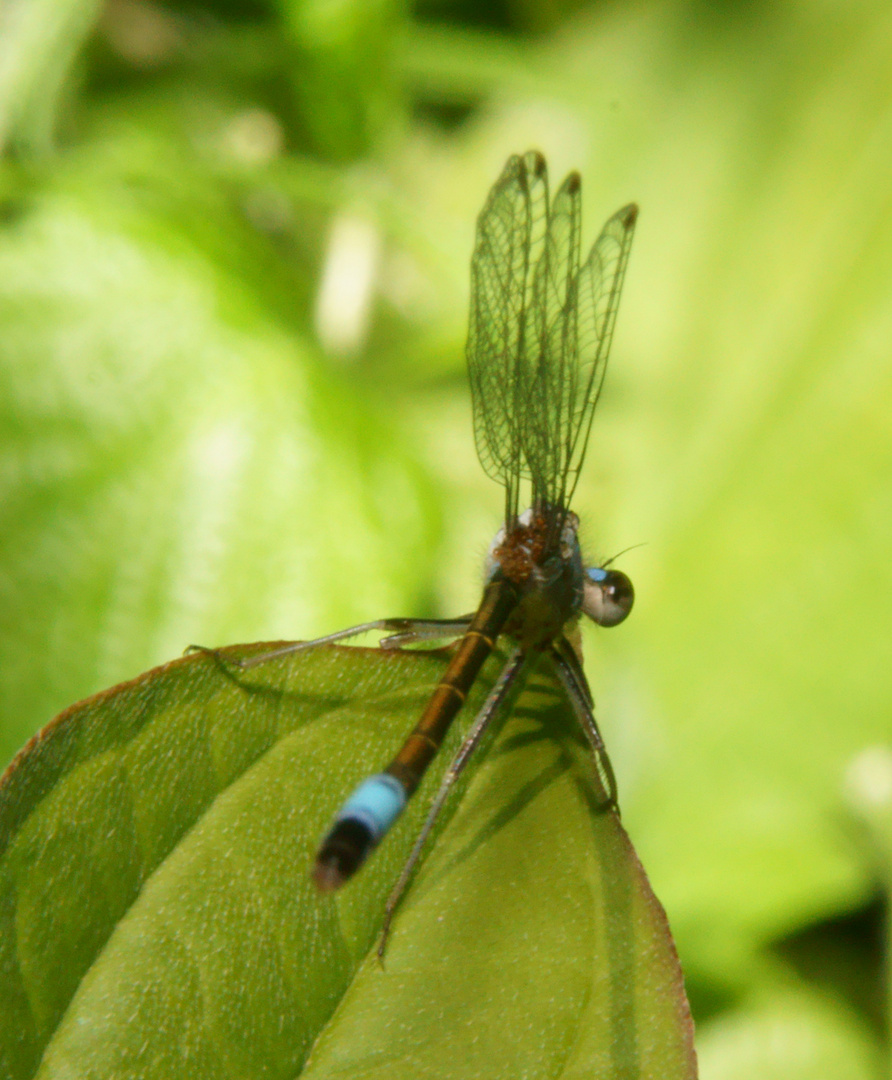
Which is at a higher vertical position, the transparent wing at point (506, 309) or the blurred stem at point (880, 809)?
the transparent wing at point (506, 309)

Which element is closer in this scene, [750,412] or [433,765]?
[433,765]

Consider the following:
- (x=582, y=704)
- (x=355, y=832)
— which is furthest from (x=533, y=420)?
(x=355, y=832)

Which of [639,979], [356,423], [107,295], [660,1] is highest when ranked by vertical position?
[660,1]

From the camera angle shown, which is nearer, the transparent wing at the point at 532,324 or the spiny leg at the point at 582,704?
the spiny leg at the point at 582,704

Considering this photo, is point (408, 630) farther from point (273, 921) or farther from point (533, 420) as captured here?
point (273, 921)

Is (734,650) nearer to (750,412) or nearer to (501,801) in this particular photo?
(750,412)

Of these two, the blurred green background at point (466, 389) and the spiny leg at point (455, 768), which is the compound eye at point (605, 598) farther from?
the spiny leg at point (455, 768)

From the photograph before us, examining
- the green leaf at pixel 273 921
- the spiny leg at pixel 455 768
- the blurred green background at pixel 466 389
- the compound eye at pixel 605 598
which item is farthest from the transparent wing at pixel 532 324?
the green leaf at pixel 273 921

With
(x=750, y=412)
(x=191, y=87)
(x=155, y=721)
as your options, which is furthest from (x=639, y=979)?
(x=191, y=87)

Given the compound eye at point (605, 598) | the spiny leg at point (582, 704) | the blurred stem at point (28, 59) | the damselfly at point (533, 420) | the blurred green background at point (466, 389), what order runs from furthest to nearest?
the blurred stem at point (28, 59) < the blurred green background at point (466, 389) < the compound eye at point (605, 598) < the damselfly at point (533, 420) < the spiny leg at point (582, 704)
